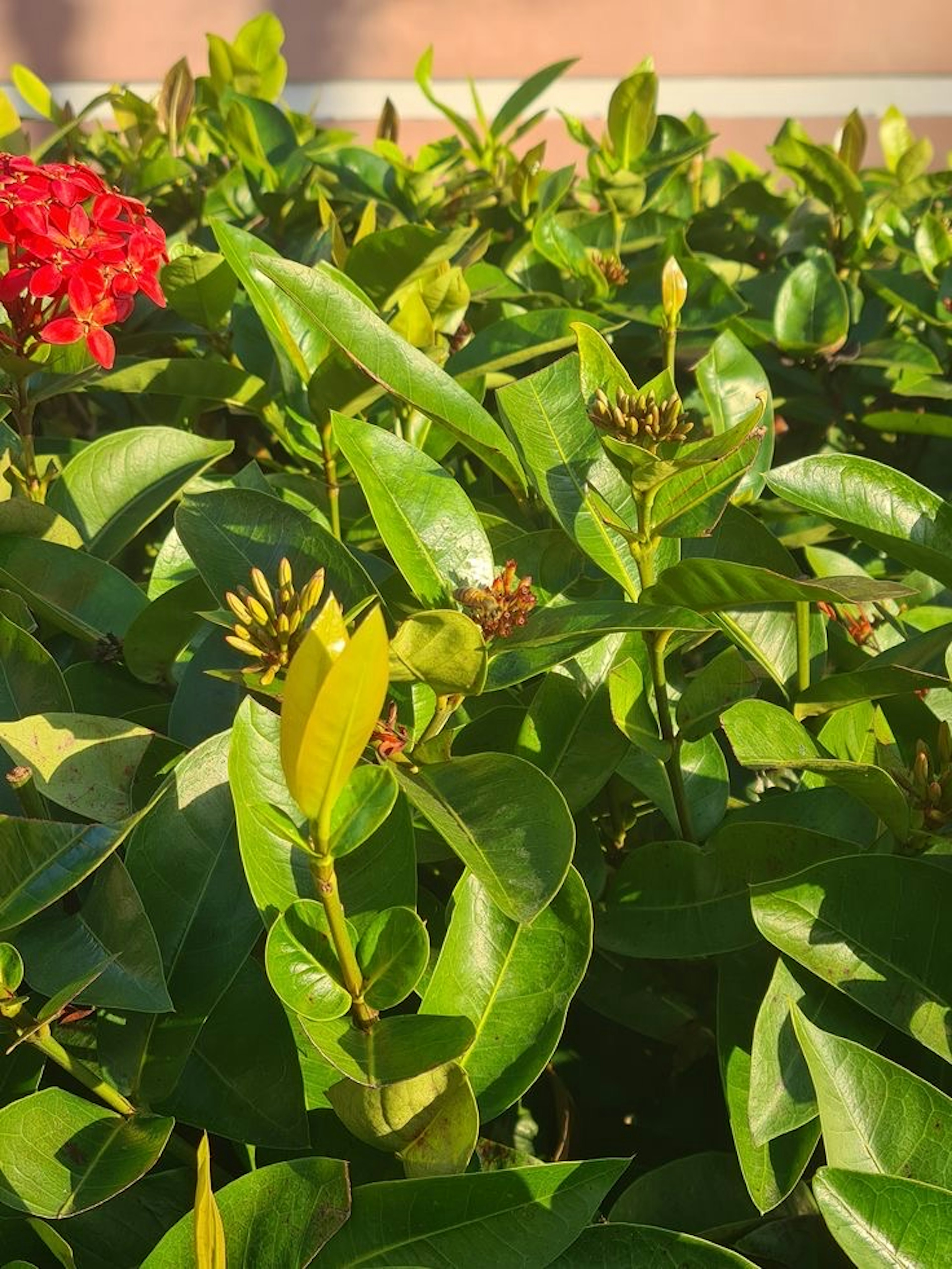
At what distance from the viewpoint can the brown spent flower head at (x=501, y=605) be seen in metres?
0.81

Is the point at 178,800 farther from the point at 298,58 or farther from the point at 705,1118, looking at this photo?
the point at 298,58

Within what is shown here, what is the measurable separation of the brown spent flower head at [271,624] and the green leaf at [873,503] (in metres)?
0.37

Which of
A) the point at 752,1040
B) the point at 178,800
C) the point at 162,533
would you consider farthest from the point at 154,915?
the point at 162,533

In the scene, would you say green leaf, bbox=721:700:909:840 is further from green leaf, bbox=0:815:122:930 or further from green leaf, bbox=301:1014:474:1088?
green leaf, bbox=0:815:122:930

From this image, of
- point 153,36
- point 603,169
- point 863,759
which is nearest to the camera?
point 863,759

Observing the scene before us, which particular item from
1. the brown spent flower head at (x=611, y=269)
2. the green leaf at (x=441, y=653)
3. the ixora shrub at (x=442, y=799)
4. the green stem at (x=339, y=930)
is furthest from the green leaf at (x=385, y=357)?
the brown spent flower head at (x=611, y=269)

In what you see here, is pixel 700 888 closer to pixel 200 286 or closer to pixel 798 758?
pixel 798 758

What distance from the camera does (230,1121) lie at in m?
0.80

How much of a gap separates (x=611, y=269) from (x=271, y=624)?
1032 mm

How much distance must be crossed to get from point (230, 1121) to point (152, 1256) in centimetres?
13

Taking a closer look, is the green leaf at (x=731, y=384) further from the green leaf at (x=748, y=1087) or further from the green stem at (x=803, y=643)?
the green leaf at (x=748, y=1087)

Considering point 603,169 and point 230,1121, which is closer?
point 230,1121

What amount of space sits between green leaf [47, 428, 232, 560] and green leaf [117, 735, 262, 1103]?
1.13 ft

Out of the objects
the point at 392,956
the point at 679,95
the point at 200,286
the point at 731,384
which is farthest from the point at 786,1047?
the point at 679,95
